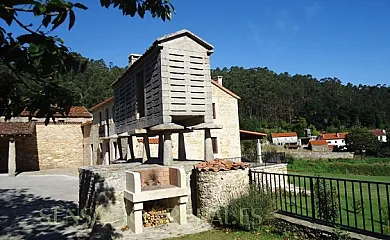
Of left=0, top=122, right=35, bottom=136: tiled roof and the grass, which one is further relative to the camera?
left=0, top=122, right=35, bottom=136: tiled roof

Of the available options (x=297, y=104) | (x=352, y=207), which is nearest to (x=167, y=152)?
(x=352, y=207)

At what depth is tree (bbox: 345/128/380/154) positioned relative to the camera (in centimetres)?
4884

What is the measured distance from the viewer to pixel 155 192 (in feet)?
21.4

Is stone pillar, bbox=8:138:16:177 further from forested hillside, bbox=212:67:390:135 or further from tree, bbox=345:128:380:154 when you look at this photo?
forested hillside, bbox=212:67:390:135

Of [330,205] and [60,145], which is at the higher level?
[60,145]

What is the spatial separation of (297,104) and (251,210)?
8312 cm

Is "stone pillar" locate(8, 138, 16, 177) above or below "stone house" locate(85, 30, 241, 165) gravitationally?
below

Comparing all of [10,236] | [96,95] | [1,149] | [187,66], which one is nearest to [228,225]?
[187,66]

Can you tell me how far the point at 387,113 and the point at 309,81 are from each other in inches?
980

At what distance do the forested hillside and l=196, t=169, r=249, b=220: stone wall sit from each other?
6391 cm

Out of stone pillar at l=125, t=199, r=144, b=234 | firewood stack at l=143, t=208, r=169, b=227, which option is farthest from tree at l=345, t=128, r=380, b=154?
stone pillar at l=125, t=199, r=144, b=234

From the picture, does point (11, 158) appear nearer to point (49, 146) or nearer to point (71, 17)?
point (49, 146)

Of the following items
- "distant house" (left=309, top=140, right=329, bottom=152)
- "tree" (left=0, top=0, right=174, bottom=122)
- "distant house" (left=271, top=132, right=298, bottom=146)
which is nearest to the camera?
"tree" (left=0, top=0, right=174, bottom=122)

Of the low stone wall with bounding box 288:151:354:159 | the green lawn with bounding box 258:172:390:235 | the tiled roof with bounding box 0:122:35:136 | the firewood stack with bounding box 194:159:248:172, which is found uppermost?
the tiled roof with bounding box 0:122:35:136
